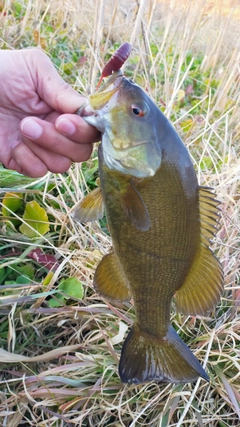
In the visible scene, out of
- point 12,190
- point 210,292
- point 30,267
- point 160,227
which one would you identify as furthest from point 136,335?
point 12,190

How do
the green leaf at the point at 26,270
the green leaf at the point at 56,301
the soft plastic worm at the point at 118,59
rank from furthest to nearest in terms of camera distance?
the green leaf at the point at 26,270, the green leaf at the point at 56,301, the soft plastic worm at the point at 118,59

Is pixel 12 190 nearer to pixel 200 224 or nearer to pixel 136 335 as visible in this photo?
pixel 136 335

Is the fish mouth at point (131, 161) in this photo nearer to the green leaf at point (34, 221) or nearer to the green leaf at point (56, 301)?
the green leaf at point (56, 301)

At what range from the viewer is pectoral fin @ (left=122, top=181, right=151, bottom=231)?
1.12 m

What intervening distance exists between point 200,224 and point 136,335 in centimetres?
47

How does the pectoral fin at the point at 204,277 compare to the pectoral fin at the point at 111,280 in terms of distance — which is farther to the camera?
the pectoral fin at the point at 111,280

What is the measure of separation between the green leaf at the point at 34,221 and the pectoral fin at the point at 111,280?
0.76 meters

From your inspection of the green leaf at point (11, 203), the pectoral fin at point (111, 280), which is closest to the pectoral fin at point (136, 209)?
the pectoral fin at point (111, 280)

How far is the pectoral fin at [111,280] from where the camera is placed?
137 cm

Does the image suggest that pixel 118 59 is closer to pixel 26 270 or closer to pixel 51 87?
pixel 51 87

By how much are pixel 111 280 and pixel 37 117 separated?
64cm

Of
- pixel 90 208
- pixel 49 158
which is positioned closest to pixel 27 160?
pixel 49 158

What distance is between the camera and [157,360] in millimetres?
1422

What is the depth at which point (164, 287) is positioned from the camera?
1.33 m
